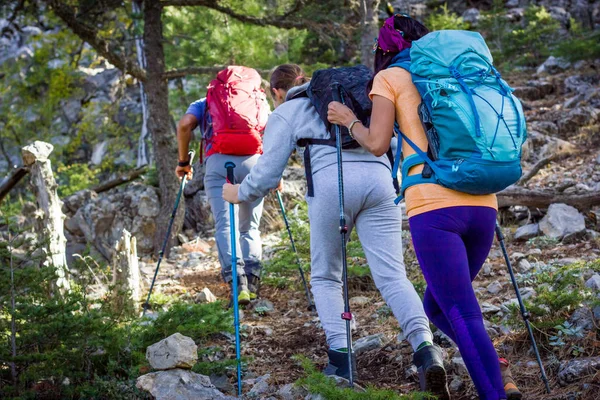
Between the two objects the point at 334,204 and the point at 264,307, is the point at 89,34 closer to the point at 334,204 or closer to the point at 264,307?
the point at 264,307

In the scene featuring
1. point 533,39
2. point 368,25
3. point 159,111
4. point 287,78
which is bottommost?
point 287,78

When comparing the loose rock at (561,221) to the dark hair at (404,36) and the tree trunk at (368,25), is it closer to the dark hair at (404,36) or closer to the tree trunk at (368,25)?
the tree trunk at (368,25)

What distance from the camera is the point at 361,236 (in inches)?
150

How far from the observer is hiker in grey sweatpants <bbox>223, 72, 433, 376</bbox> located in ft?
12.0

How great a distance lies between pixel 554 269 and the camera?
5.62 meters

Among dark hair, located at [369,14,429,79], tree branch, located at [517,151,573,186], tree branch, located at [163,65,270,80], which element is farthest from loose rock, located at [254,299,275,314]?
tree branch, located at [163,65,270,80]

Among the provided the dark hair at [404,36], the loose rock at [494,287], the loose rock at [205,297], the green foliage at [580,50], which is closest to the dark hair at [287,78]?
the dark hair at [404,36]

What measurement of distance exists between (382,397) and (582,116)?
11.4 m

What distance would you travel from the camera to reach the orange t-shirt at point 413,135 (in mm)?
2865

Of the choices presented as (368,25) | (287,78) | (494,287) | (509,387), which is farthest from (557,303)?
(368,25)

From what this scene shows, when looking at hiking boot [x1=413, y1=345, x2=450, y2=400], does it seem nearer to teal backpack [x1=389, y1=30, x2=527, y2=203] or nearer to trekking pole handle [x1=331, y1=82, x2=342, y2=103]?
teal backpack [x1=389, y1=30, x2=527, y2=203]

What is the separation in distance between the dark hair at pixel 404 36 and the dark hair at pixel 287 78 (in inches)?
50.8

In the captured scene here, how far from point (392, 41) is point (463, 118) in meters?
0.67

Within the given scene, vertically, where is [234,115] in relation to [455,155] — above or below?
above
